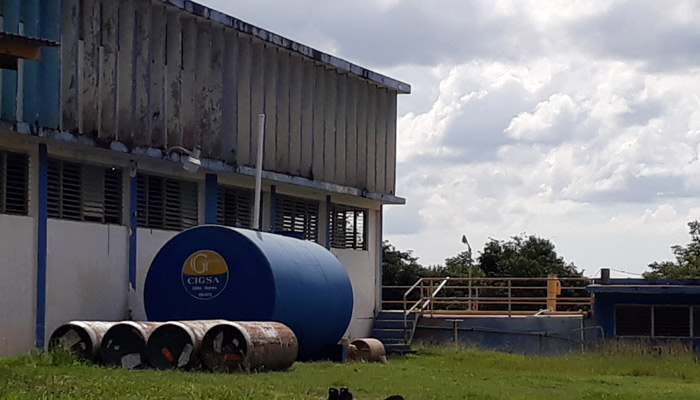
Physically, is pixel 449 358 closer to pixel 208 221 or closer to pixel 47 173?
pixel 208 221

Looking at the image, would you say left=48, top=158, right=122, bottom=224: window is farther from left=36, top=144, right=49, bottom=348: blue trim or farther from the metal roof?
the metal roof

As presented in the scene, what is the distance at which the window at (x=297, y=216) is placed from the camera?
3273 cm

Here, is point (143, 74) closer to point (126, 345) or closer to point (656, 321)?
point (126, 345)

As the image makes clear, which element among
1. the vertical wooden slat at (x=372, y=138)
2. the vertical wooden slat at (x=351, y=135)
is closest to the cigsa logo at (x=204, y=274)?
the vertical wooden slat at (x=351, y=135)

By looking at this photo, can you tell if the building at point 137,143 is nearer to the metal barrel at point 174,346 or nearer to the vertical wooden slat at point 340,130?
the vertical wooden slat at point 340,130

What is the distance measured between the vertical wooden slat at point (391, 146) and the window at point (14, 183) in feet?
53.0

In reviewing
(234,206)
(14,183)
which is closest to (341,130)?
(234,206)

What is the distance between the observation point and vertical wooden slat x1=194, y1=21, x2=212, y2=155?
28281 millimetres

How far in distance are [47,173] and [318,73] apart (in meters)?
Answer: 11.6

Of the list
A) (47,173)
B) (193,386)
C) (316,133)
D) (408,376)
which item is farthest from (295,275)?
(316,133)

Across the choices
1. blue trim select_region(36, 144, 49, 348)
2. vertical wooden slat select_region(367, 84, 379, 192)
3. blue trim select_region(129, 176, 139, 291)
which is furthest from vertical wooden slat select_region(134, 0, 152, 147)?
vertical wooden slat select_region(367, 84, 379, 192)

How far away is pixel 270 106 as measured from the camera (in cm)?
3138

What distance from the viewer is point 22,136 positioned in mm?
23094

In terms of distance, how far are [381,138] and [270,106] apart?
6763 millimetres
